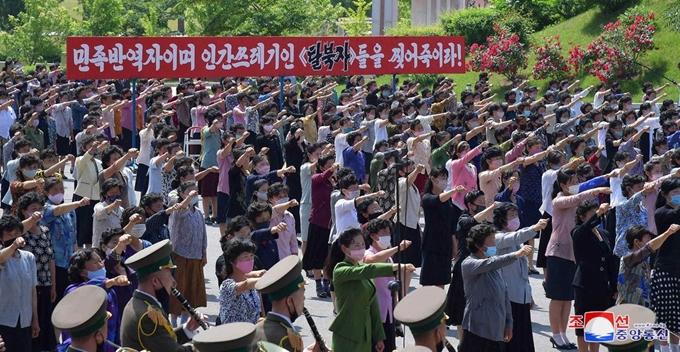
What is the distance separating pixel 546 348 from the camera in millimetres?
10578

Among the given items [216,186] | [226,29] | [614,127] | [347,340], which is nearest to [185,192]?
[347,340]

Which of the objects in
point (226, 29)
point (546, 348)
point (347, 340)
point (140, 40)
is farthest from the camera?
point (226, 29)

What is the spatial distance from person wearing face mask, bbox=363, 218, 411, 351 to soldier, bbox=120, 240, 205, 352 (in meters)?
1.98

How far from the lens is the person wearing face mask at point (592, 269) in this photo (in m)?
9.78

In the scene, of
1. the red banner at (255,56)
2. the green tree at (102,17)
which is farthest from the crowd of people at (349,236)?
the green tree at (102,17)

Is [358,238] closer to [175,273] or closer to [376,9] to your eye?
[175,273]

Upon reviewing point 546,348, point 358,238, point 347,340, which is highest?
point 358,238

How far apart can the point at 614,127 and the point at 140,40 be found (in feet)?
25.6

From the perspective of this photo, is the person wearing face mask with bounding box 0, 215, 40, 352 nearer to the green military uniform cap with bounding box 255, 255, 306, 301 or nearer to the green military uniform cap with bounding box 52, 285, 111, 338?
the green military uniform cap with bounding box 52, 285, 111, 338

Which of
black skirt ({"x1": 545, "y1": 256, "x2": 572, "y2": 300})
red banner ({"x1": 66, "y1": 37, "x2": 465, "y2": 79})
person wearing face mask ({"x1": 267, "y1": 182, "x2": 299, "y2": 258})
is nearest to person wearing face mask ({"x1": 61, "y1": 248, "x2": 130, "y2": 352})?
person wearing face mask ({"x1": 267, "y1": 182, "x2": 299, "y2": 258})

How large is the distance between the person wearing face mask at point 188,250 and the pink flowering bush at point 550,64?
20659 millimetres

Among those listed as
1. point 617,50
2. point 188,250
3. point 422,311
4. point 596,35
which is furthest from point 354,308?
point 596,35

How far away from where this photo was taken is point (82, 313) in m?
6.46

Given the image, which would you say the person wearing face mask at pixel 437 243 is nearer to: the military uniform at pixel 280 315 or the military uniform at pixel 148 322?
the military uniform at pixel 280 315
